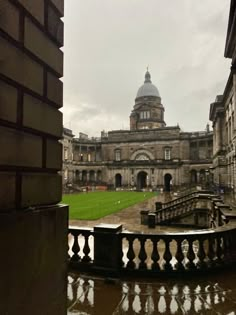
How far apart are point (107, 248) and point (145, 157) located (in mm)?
59150

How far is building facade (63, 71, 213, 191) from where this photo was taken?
60.6 metres

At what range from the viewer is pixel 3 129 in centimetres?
226

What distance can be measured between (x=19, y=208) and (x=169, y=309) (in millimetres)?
3264

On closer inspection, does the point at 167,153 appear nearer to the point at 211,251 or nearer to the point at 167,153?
the point at 167,153

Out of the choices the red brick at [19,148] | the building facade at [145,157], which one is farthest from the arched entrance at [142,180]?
the red brick at [19,148]

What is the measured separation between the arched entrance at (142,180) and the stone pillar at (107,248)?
5890cm

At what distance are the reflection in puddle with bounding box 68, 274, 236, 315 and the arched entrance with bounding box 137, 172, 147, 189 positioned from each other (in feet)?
195

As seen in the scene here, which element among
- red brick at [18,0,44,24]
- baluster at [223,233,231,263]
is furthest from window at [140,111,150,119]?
red brick at [18,0,44,24]

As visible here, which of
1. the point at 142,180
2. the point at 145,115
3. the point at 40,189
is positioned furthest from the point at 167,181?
the point at 40,189

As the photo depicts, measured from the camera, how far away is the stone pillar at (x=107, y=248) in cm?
568

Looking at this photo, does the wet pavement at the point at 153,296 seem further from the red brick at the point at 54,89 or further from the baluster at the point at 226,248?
the red brick at the point at 54,89

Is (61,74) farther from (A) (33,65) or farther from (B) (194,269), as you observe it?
(B) (194,269)

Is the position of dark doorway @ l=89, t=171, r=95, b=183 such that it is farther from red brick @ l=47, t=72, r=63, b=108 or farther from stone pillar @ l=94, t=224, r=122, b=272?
red brick @ l=47, t=72, r=63, b=108

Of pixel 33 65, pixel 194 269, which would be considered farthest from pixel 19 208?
pixel 194 269
